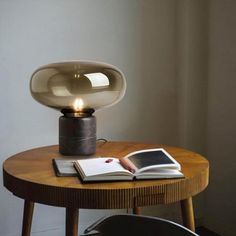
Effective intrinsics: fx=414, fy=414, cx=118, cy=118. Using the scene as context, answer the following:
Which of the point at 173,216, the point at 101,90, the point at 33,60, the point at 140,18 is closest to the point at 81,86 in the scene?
the point at 101,90

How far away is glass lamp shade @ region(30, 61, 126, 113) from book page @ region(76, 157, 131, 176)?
24cm

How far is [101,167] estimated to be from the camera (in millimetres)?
1146

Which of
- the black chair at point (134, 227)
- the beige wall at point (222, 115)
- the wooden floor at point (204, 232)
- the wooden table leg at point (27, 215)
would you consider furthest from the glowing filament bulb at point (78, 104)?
the wooden floor at point (204, 232)

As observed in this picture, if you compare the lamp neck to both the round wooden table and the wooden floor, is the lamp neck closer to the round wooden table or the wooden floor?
the round wooden table

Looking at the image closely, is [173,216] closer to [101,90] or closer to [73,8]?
[101,90]

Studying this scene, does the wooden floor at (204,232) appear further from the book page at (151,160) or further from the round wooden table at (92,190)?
the book page at (151,160)

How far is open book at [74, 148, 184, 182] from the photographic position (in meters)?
1.09

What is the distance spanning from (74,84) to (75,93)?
0.10ft

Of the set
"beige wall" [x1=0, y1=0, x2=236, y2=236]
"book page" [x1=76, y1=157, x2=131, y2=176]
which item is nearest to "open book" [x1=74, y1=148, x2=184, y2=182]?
"book page" [x1=76, y1=157, x2=131, y2=176]

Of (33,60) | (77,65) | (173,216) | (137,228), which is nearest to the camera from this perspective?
(137,228)

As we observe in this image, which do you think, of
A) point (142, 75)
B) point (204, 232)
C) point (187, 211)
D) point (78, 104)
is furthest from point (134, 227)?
point (204, 232)

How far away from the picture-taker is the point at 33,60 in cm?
171

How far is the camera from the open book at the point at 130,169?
109 centimetres

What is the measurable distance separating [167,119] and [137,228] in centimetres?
127
